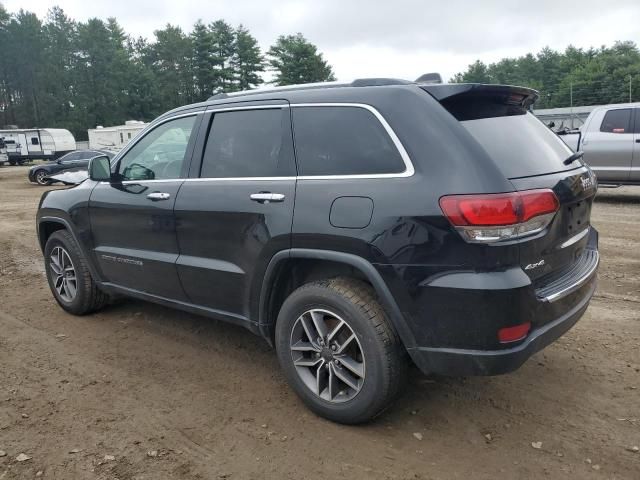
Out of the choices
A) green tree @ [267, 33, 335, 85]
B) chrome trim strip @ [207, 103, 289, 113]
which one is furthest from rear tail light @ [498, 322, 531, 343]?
green tree @ [267, 33, 335, 85]

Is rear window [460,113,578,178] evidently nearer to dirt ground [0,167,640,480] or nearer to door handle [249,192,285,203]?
door handle [249,192,285,203]

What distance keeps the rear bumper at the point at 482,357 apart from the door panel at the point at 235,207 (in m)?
1.00

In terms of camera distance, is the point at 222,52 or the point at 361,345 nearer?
the point at 361,345

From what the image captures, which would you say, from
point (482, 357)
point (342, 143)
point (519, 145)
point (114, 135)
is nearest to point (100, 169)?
point (342, 143)

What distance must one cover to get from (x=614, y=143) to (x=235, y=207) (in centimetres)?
977

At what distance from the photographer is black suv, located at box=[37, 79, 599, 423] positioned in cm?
254

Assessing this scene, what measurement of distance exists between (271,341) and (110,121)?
84783 millimetres

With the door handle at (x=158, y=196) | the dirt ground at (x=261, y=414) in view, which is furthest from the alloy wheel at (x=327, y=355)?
the door handle at (x=158, y=196)

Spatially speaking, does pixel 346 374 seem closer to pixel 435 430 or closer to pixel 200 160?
pixel 435 430

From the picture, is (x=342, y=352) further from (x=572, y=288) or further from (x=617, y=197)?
(x=617, y=197)

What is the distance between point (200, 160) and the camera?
3.72 metres

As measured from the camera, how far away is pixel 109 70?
79.9 m

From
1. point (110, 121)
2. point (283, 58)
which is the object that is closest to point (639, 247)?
point (283, 58)

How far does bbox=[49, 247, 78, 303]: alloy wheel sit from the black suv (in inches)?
60.4
